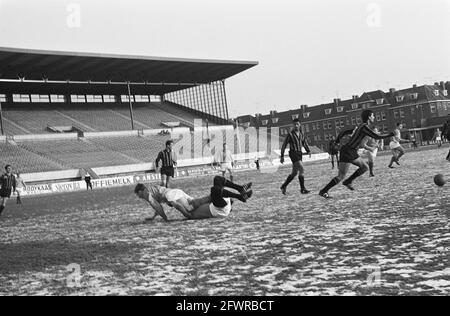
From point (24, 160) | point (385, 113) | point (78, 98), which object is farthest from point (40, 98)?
point (385, 113)

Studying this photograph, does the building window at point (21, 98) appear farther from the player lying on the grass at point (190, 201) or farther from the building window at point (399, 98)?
the building window at point (399, 98)

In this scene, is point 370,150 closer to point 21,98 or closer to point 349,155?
point 349,155

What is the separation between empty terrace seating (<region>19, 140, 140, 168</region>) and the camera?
4553 centimetres

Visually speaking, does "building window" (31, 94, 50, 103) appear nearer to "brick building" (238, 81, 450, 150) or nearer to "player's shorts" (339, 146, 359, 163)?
"player's shorts" (339, 146, 359, 163)

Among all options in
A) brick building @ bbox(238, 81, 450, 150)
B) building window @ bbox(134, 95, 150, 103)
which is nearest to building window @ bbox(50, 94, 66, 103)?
building window @ bbox(134, 95, 150, 103)

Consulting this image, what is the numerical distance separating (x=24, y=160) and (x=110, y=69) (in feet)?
57.0

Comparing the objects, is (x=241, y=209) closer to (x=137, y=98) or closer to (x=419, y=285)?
(x=419, y=285)

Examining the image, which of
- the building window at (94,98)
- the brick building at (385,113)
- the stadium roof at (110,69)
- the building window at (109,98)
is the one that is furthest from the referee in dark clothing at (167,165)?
the brick building at (385,113)

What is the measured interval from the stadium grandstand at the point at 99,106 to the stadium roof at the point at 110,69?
0.31 ft

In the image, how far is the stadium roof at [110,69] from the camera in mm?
49031

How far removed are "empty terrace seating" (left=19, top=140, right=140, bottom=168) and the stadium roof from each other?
806cm

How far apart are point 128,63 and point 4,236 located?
47.3 metres

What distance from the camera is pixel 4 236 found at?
414 inches
